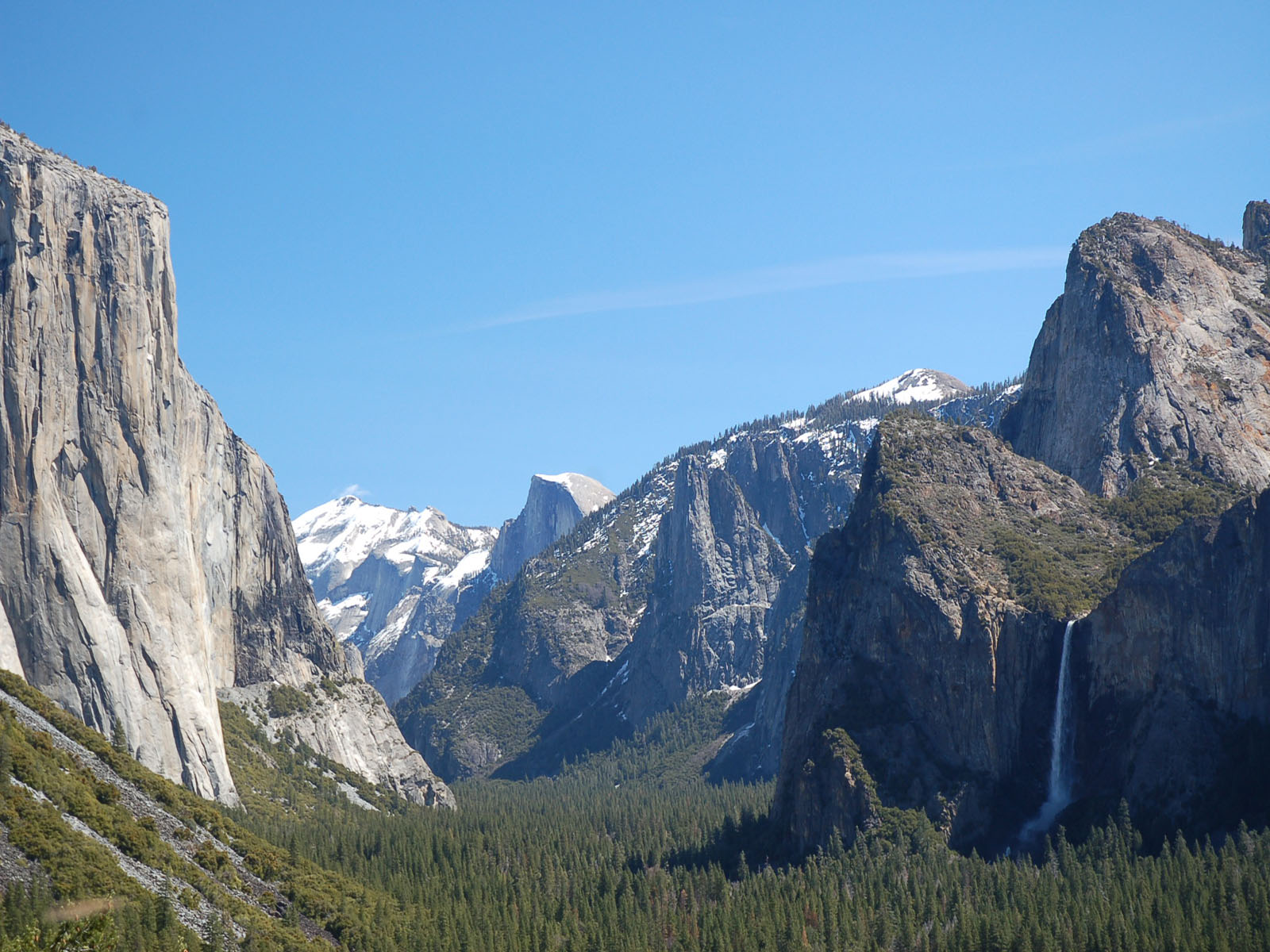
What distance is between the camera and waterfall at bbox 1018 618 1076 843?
607 ft

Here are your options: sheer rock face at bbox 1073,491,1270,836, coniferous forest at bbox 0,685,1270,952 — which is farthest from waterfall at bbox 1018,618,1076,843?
coniferous forest at bbox 0,685,1270,952

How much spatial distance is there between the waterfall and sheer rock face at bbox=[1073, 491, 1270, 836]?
1838 mm

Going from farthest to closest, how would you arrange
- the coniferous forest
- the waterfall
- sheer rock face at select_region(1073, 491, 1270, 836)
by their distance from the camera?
the waterfall, sheer rock face at select_region(1073, 491, 1270, 836), the coniferous forest

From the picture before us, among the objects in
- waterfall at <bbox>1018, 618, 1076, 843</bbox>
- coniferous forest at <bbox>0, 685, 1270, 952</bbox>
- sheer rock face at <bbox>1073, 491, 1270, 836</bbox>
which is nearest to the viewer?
coniferous forest at <bbox>0, 685, 1270, 952</bbox>

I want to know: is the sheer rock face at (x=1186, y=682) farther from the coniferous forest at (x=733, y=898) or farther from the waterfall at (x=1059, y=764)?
the coniferous forest at (x=733, y=898)

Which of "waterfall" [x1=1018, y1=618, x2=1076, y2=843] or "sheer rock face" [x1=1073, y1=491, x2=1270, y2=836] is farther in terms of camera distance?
"waterfall" [x1=1018, y1=618, x2=1076, y2=843]

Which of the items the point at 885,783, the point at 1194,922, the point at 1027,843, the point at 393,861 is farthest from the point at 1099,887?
the point at 393,861

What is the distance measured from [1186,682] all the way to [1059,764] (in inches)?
829

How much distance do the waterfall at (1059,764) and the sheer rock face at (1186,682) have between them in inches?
72.4

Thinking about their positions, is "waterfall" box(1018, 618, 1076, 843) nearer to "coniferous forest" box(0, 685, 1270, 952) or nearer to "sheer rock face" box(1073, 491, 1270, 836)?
"sheer rock face" box(1073, 491, 1270, 836)

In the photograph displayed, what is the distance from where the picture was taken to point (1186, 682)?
18000cm

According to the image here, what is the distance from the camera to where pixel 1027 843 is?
181750 millimetres

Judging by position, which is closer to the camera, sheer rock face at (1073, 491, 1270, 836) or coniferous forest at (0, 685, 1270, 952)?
coniferous forest at (0, 685, 1270, 952)

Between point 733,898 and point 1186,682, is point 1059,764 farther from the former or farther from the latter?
point 733,898
